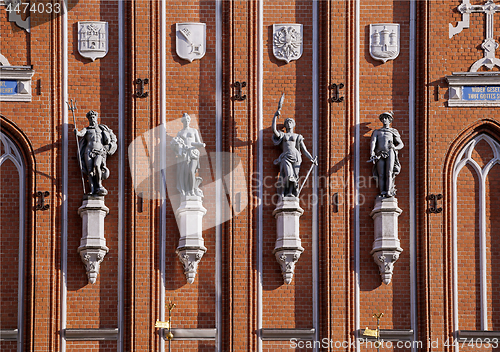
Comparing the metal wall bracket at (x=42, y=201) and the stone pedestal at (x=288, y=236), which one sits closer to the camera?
the stone pedestal at (x=288, y=236)

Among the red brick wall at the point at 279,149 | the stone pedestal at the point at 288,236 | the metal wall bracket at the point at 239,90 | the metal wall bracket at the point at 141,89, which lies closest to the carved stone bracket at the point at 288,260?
the stone pedestal at the point at 288,236

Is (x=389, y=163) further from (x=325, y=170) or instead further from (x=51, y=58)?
(x=51, y=58)

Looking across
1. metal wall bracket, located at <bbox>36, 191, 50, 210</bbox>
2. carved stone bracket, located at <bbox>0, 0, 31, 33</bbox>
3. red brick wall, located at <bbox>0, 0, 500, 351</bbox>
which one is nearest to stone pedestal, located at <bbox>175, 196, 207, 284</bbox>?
red brick wall, located at <bbox>0, 0, 500, 351</bbox>

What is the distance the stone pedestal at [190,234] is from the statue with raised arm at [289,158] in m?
1.74

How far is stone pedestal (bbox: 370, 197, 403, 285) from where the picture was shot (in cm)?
2431

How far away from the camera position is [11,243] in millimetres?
24734

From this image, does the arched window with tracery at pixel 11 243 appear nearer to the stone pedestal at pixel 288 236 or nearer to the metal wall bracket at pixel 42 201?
the metal wall bracket at pixel 42 201

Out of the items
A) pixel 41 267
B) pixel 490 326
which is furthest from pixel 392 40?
pixel 41 267

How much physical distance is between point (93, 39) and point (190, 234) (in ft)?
15.3

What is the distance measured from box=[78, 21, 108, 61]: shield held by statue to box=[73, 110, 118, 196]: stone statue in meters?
1.35

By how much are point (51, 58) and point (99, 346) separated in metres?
6.11

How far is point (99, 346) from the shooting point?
79.5ft

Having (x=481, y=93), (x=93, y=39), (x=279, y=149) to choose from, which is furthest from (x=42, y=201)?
(x=481, y=93)

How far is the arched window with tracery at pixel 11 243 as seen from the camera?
960 inches
